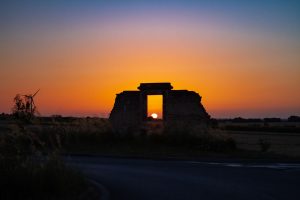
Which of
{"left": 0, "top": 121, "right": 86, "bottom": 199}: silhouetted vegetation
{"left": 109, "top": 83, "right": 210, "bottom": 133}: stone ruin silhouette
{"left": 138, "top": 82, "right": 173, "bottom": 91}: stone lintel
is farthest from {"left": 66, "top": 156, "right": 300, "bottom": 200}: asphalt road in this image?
{"left": 138, "top": 82, "right": 173, "bottom": 91}: stone lintel

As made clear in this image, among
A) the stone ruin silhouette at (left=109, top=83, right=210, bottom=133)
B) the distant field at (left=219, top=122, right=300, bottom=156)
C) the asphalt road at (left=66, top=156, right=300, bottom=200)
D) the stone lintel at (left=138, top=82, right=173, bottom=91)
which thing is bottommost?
the asphalt road at (left=66, top=156, right=300, bottom=200)

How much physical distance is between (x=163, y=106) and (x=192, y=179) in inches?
887

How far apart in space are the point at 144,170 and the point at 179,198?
20.8 feet

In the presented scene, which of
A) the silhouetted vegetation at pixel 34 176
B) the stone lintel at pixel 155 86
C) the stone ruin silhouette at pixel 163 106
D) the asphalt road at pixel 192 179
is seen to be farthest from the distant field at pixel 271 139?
the silhouetted vegetation at pixel 34 176

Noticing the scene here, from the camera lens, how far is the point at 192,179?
52.5 feet

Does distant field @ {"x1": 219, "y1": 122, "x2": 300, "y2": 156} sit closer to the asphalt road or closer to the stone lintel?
the stone lintel

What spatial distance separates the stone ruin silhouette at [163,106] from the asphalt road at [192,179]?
15507mm

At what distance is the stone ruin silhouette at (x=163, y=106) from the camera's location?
124ft

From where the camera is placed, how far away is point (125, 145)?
27.2 m

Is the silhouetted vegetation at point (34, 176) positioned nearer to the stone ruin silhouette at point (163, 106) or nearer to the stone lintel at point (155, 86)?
the stone ruin silhouette at point (163, 106)

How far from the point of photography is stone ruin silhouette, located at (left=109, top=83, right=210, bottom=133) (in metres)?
37.7

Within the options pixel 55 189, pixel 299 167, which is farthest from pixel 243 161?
pixel 55 189

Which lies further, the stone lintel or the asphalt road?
the stone lintel

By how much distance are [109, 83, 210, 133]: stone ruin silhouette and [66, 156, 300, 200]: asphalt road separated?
50.9 ft
